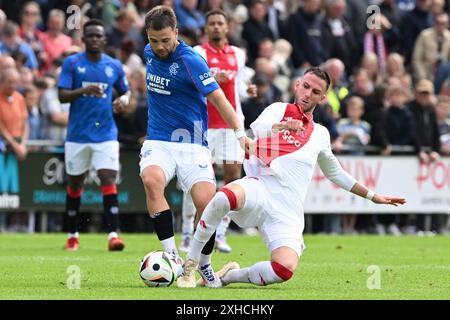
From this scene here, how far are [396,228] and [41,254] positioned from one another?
30.1ft

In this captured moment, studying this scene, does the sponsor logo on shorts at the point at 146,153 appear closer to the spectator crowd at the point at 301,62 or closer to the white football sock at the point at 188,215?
the white football sock at the point at 188,215

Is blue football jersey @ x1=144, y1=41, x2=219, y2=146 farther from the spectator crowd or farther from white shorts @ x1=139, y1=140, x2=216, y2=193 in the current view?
the spectator crowd

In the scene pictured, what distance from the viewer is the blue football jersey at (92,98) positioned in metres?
16.3

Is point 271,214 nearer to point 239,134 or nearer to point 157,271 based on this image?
point 239,134

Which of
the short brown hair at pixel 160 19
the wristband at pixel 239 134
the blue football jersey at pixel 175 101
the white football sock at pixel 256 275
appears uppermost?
the short brown hair at pixel 160 19

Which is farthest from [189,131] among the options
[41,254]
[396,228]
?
[396,228]

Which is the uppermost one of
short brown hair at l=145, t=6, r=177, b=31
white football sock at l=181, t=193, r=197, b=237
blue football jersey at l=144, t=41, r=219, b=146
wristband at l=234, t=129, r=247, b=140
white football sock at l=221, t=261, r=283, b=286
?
short brown hair at l=145, t=6, r=177, b=31

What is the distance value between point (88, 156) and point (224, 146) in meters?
1.93

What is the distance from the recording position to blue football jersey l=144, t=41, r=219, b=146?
461 inches

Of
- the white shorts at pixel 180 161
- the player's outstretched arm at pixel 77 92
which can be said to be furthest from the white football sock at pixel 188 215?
the white shorts at pixel 180 161

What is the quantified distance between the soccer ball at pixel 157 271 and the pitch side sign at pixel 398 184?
11.4m

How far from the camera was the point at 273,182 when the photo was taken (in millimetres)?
11125

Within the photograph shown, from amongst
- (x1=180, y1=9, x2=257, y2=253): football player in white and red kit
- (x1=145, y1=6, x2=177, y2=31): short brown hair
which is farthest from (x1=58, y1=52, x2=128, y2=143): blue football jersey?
(x1=145, y1=6, x2=177, y2=31): short brown hair

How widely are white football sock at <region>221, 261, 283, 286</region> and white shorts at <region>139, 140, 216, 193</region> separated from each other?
3.59 ft
